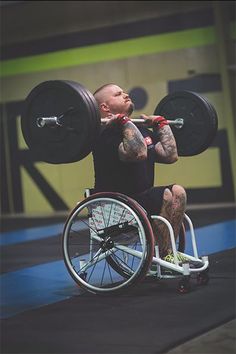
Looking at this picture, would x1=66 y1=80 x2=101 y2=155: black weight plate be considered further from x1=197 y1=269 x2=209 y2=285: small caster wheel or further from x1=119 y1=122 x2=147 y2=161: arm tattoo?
x1=197 y1=269 x2=209 y2=285: small caster wheel

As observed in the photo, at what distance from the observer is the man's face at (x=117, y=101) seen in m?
1.20

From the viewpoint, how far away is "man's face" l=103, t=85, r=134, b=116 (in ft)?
3.93

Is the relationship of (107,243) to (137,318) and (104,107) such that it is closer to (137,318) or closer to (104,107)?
(104,107)

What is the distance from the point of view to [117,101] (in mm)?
1204

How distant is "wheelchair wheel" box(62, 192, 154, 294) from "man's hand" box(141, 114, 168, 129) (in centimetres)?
18

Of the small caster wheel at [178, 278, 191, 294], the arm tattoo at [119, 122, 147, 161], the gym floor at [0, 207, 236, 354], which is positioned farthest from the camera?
the gym floor at [0, 207, 236, 354]

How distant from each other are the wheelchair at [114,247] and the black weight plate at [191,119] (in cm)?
17

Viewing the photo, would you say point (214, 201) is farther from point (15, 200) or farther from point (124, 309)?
point (124, 309)

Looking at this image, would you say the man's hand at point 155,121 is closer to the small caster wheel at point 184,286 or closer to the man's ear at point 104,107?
the man's ear at point 104,107

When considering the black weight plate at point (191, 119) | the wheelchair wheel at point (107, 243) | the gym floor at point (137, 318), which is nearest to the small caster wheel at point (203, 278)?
the gym floor at point (137, 318)

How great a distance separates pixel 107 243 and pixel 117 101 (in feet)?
1.19

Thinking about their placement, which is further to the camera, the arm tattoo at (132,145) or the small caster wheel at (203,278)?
the small caster wheel at (203,278)

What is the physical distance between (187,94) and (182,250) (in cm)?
40

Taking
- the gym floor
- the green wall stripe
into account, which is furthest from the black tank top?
the green wall stripe
